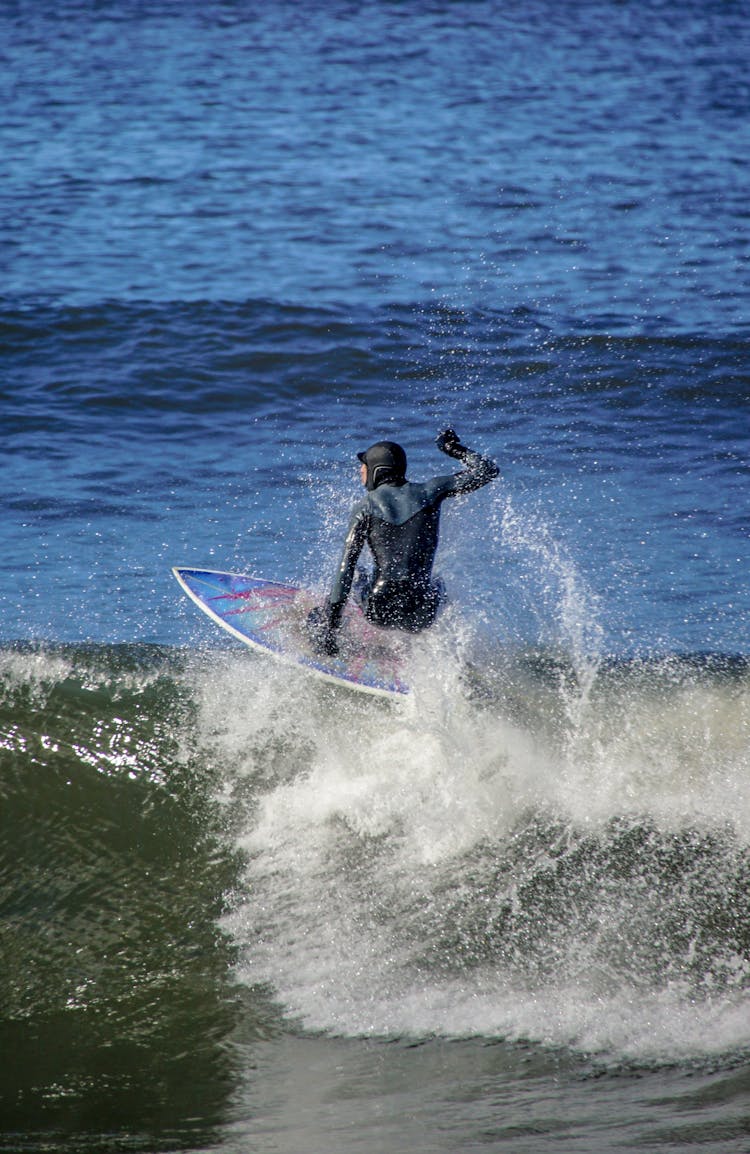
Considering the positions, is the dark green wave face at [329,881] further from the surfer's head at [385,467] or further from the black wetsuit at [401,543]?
the surfer's head at [385,467]

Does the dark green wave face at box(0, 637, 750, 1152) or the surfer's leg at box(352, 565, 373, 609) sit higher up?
the surfer's leg at box(352, 565, 373, 609)

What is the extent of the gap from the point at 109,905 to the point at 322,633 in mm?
2042

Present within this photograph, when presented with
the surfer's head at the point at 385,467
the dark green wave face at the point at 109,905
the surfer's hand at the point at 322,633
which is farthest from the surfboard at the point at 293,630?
the surfer's head at the point at 385,467

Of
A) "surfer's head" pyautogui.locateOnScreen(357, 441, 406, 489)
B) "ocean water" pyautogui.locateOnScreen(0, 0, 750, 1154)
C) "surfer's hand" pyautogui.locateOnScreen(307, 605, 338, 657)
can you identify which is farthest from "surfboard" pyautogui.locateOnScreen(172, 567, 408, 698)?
"surfer's head" pyautogui.locateOnScreen(357, 441, 406, 489)

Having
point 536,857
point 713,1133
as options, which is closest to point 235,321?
point 536,857

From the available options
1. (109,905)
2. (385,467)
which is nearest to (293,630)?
(385,467)

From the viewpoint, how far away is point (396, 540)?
21.8 feet

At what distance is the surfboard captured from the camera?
22.1 ft

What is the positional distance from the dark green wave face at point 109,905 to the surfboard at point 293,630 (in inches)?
24.6

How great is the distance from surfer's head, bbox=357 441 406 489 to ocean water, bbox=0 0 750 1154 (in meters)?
0.89

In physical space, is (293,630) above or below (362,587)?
below

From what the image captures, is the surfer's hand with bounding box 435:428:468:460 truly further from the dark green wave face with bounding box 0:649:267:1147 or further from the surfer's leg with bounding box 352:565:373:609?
the dark green wave face with bounding box 0:649:267:1147

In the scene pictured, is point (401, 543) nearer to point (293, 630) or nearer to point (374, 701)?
point (374, 701)

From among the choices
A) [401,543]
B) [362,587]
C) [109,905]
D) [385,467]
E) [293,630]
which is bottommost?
[109,905]
